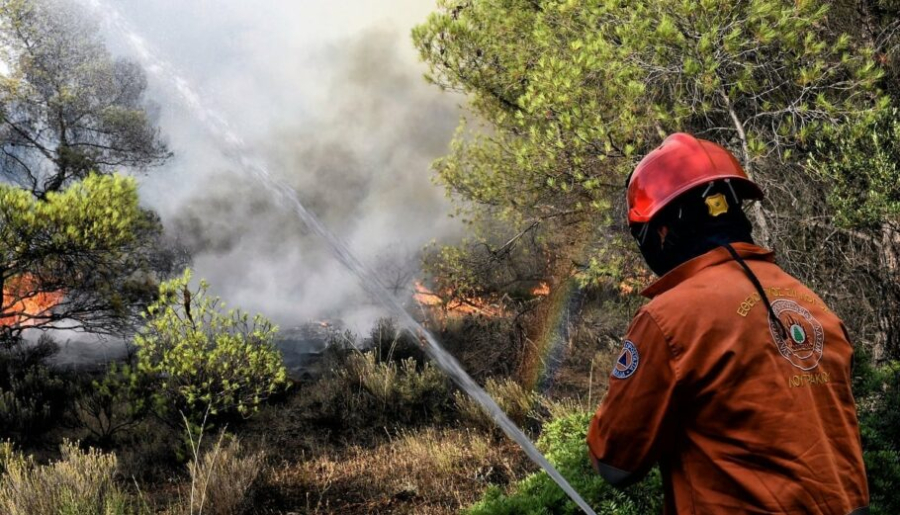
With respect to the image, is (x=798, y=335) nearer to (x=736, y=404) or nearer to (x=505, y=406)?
(x=736, y=404)

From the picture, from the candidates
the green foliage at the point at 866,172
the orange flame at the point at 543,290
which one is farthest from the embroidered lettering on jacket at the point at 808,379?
the orange flame at the point at 543,290

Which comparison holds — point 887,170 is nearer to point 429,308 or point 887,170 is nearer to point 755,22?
point 755,22

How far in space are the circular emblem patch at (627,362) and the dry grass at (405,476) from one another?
12.6ft

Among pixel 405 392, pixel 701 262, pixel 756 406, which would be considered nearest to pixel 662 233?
pixel 701 262

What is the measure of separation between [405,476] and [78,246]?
17.5 feet

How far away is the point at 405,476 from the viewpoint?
5.63 m

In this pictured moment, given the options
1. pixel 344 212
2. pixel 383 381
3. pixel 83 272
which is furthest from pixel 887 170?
pixel 344 212

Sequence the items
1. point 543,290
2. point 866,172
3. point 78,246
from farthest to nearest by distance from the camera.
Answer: point 543,290 → point 78,246 → point 866,172

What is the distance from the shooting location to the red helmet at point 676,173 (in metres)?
1.47

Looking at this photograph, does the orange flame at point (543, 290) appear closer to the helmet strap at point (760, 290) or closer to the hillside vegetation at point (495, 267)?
the hillside vegetation at point (495, 267)

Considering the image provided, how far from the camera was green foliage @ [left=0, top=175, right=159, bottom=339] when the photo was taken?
22.4 feet

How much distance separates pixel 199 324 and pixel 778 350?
6.44m

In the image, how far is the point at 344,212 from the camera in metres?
26.4

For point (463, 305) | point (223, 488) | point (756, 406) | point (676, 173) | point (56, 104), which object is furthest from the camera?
point (463, 305)
